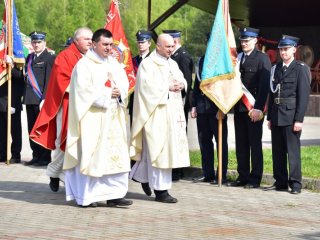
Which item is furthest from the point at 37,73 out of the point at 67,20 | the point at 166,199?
the point at 67,20

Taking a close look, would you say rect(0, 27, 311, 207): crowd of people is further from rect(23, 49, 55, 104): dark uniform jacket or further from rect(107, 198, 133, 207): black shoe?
rect(23, 49, 55, 104): dark uniform jacket

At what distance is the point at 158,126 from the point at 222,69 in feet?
5.92

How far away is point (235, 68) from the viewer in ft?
41.4

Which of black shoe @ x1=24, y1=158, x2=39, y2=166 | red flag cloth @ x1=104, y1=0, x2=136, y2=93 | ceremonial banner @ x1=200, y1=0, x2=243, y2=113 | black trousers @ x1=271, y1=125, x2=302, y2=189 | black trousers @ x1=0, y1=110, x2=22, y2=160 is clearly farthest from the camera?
black trousers @ x1=0, y1=110, x2=22, y2=160

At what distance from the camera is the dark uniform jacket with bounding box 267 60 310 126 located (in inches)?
470

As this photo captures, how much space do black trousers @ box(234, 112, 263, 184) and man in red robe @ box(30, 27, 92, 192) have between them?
2320 millimetres

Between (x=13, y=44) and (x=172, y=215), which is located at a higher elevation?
(x=13, y=44)

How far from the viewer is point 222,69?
41.7ft

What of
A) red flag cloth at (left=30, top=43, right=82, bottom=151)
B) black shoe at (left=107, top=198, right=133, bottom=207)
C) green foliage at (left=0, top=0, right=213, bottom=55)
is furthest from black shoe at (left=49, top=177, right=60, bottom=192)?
green foliage at (left=0, top=0, right=213, bottom=55)

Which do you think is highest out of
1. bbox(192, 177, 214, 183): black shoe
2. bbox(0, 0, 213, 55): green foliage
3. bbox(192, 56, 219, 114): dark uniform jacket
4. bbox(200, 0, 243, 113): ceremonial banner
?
bbox(0, 0, 213, 55): green foliage

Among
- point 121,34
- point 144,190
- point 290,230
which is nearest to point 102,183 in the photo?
point 144,190

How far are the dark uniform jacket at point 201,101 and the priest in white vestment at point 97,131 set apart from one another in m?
2.29

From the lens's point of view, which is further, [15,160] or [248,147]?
[15,160]

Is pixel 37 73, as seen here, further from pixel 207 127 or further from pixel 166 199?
pixel 166 199
